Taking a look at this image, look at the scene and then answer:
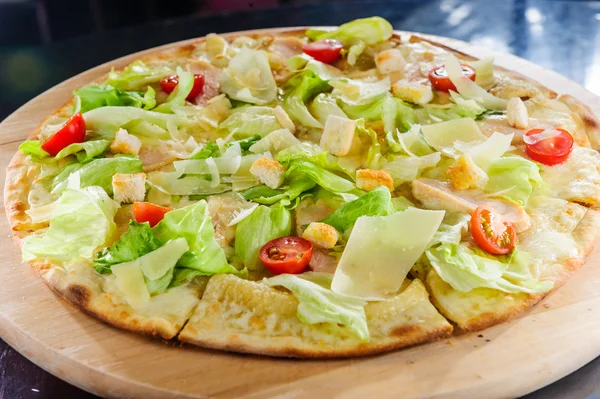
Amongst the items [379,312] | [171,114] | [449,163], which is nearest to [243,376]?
[379,312]

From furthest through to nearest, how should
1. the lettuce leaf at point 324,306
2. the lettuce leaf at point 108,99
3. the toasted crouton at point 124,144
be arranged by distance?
the lettuce leaf at point 108,99, the toasted crouton at point 124,144, the lettuce leaf at point 324,306

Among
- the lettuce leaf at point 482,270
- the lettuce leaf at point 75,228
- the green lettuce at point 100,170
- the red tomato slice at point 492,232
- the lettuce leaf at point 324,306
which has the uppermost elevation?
the red tomato slice at point 492,232

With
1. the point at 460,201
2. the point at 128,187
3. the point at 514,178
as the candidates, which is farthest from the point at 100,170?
the point at 514,178

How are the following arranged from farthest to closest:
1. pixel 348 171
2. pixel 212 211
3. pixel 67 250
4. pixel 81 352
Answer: pixel 348 171 < pixel 212 211 < pixel 67 250 < pixel 81 352

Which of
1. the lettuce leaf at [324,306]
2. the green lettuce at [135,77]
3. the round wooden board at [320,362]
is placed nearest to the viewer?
the round wooden board at [320,362]

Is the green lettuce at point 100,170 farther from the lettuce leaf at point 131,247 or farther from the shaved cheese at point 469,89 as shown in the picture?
the shaved cheese at point 469,89

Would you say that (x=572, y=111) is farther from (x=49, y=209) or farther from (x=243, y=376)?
(x=49, y=209)

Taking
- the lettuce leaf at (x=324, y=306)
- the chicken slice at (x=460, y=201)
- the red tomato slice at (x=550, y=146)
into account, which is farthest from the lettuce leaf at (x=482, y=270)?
the red tomato slice at (x=550, y=146)

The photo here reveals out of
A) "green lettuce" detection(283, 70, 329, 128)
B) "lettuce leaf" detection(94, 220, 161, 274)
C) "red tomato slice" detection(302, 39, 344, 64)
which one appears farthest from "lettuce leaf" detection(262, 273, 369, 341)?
"red tomato slice" detection(302, 39, 344, 64)
